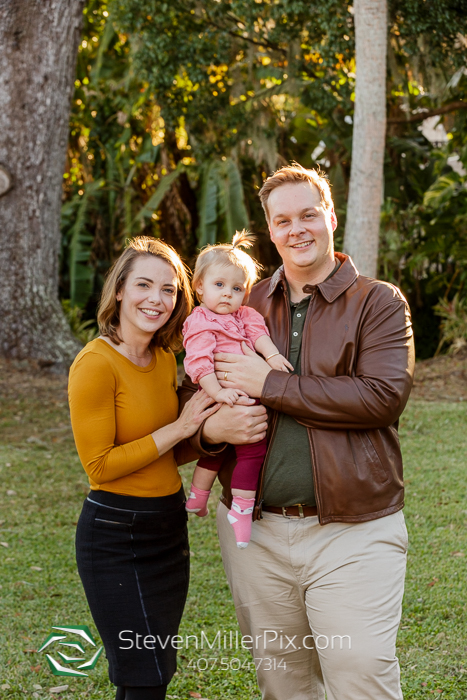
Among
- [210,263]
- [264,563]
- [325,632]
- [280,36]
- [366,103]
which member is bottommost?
[325,632]

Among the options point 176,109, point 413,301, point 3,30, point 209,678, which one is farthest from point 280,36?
point 209,678

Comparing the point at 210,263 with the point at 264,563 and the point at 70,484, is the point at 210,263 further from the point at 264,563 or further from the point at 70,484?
the point at 70,484

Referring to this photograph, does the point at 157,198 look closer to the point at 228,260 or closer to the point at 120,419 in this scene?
the point at 228,260

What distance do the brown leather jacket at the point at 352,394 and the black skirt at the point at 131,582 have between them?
433 mm

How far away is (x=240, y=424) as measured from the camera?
2.68m

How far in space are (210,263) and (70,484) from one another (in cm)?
431

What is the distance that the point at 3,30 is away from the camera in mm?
8945

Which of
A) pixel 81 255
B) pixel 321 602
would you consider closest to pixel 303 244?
pixel 321 602

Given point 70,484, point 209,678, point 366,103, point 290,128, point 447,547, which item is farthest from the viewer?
point 290,128

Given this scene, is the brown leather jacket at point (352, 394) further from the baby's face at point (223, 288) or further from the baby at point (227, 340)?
the baby's face at point (223, 288)

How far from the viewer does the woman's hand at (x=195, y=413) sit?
9.09ft

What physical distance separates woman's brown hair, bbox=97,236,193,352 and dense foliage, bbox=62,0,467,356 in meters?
6.97

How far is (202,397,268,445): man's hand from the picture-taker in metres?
2.67

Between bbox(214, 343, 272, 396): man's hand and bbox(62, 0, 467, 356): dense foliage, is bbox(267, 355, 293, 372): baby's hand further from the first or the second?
bbox(62, 0, 467, 356): dense foliage
